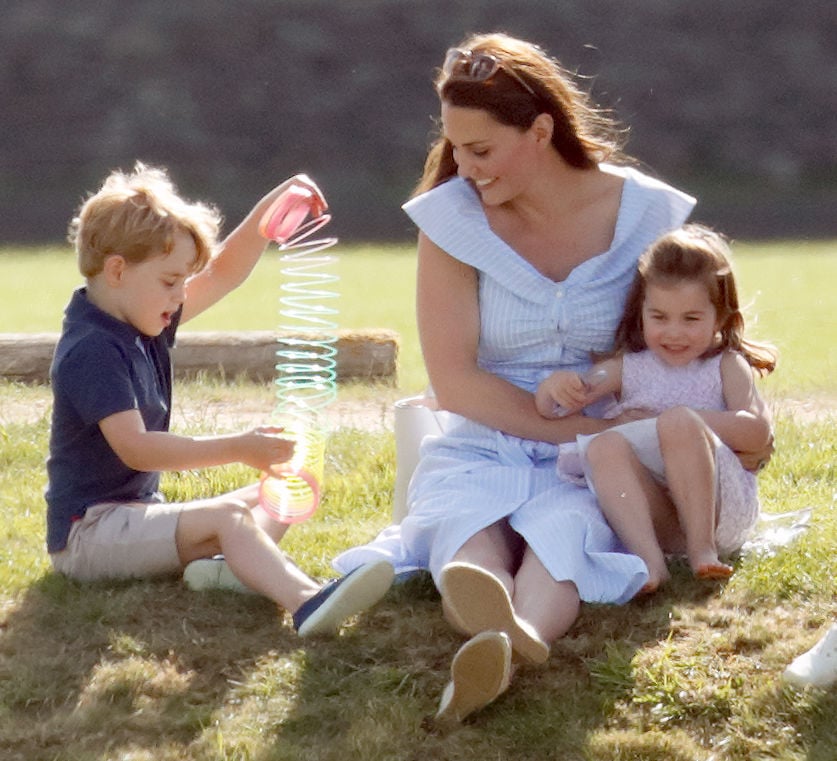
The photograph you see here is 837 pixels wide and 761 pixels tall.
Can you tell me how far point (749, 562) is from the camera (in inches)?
153

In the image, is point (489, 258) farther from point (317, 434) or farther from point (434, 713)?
point (434, 713)

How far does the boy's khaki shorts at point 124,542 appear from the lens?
3.97 m

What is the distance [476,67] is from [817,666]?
162 centimetres

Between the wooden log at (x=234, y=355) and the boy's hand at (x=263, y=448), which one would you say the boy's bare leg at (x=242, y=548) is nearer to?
the boy's hand at (x=263, y=448)

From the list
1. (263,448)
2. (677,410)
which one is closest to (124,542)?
(263,448)

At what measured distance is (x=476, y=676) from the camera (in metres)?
3.19

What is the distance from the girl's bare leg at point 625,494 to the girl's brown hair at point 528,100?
0.81m

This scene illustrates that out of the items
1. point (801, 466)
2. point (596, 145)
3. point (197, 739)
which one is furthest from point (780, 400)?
point (197, 739)

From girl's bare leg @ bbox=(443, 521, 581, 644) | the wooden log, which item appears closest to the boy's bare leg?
girl's bare leg @ bbox=(443, 521, 581, 644)

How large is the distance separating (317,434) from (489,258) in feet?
2.54

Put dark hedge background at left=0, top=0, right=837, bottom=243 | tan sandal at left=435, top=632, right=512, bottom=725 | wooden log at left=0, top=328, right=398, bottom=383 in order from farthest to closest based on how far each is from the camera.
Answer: dark hedge background at left=0, top=0, right=837, bottom=243, wooden log at left=0, top=328, right=398, bottom=383, tan sandal at left=435, top=632, right=512, bottom=725

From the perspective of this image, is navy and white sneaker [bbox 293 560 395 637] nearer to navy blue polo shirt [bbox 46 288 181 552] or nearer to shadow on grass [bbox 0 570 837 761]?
shadow on grass [bbox 0 570 837 761]

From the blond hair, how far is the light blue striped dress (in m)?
0.55

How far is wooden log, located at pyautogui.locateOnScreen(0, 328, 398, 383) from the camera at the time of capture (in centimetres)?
707
